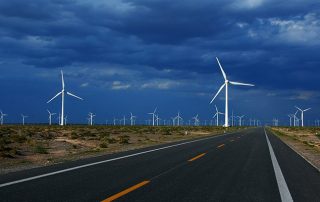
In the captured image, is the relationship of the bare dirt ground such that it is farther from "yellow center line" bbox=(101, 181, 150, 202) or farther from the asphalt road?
"yellow center line" bbox=(101, 181, 150, 202)

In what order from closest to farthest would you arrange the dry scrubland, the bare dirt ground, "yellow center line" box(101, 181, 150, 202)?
"yellow center line" box(101, 181, 150, 202) → the dry scrubland → the bare dirt ground

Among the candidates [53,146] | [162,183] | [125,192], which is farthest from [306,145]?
[125,192]

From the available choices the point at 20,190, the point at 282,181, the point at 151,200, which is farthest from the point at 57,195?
the point at 282,181

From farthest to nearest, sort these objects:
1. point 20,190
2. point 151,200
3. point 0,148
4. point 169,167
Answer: point 0,148 → point 169,167 → point 20,190 → point 151,200

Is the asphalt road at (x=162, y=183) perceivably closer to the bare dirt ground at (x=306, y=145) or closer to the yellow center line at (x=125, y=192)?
the yellow center line at (x=125, y=192)

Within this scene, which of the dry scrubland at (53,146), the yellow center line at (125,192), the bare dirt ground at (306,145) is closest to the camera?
the yellow center line at (125,192)

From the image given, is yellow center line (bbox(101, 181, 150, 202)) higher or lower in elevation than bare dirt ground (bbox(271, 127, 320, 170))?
higher

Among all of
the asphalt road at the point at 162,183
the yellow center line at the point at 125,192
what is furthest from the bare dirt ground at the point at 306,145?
the yellow center line at the point at 125,192

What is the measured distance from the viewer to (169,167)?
1460 cm

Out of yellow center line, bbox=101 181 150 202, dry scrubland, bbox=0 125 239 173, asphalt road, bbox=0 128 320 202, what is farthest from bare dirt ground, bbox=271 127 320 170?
dry scrubland, bbox=0 125 239 173

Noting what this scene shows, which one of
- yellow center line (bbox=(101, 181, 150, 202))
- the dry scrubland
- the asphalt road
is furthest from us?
the dry scrubland

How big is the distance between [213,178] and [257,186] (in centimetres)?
161

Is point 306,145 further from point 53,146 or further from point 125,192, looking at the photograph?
point 125,192

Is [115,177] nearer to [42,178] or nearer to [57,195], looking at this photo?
[42,178]
